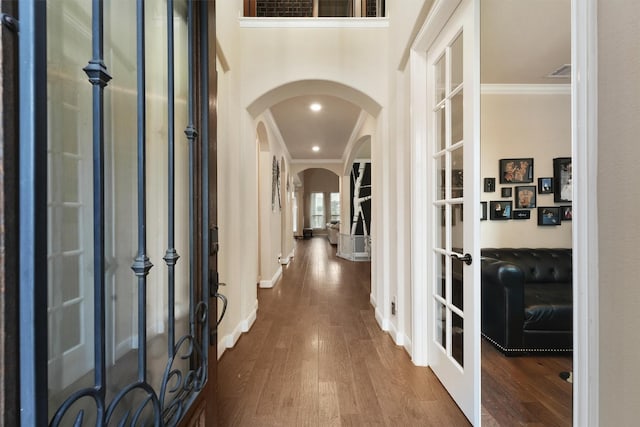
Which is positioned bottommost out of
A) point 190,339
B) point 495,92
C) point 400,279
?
point 400,279

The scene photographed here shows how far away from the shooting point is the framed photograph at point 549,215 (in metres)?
3.62

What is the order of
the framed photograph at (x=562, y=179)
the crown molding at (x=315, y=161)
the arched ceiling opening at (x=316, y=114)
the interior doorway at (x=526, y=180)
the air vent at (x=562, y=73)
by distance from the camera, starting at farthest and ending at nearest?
the crown molding at (x=315, y=161)
the framed photograph at (x=562, y=179)
the air vent at (x=562, y=73)
the arched ceiling opening at (x=316, y=114)
the interior doorway at (x=526, y=180)

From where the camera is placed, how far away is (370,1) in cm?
345

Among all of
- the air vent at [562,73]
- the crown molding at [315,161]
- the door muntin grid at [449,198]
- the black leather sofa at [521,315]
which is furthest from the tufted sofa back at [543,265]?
the crown molding at [315,161]

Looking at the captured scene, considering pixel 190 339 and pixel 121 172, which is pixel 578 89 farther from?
pixel 190 339

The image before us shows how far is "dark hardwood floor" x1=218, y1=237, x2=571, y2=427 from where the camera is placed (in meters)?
1.66

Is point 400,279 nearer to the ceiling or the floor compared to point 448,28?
nearer to the floor

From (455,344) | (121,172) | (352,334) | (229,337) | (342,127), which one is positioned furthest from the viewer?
(342,127)

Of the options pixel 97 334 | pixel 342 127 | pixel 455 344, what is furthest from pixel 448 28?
pixel 342 127

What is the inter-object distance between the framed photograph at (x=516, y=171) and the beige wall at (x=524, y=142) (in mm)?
58

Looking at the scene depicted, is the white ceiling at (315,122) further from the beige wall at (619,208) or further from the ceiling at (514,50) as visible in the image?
the beige wall at (619,208)

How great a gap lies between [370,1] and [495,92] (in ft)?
6.15

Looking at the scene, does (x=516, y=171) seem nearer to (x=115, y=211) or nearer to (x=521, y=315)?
(x=521, y=315)

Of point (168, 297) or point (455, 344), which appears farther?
point (455, 344)
